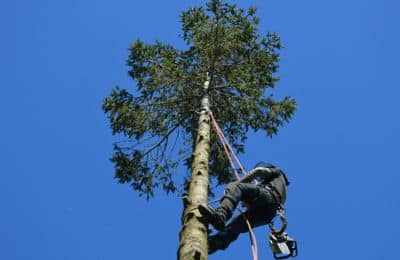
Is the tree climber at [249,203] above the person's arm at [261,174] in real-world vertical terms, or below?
below

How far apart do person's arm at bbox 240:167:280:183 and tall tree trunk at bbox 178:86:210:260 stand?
1.76ft

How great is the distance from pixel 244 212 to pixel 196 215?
1.13 metres

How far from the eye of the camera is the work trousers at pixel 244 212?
5023mm

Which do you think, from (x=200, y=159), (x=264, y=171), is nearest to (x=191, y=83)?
(x=200, y=159)

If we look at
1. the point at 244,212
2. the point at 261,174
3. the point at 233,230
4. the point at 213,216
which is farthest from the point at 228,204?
the point at 261,174

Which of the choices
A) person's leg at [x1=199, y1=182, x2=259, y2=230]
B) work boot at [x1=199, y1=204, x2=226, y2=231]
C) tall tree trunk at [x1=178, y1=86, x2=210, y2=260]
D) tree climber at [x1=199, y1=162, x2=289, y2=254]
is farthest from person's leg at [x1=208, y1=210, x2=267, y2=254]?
work boot at [x1=199, y1=204, x2=226, y2=231]

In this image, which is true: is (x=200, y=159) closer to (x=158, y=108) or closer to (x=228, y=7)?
(x=158, y=108)

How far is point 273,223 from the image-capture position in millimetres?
5895

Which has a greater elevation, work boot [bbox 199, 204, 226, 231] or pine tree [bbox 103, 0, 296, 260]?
pine tree [bbox 103, 0, 296, 260]

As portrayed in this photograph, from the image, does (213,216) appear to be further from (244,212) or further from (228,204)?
(244,212)

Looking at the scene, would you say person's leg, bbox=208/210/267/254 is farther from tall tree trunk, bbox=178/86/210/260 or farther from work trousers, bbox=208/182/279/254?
tall tree trunk, bbox=178/86/210/260

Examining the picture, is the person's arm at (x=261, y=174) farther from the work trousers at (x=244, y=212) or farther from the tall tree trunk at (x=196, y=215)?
the tall tree trunk at (x=196, y=215)

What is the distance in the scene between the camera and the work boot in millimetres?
4586

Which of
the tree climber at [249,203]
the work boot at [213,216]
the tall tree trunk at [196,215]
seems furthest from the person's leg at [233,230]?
the work boot at [213,216]
